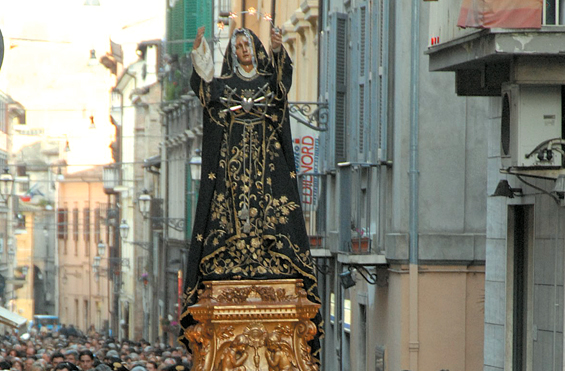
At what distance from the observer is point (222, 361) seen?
42.0ft

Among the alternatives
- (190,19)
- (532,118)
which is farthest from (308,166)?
(190,19)

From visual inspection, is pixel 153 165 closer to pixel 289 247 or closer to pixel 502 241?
pixel 502 241

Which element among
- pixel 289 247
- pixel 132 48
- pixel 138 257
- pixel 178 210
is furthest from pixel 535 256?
pixel 132 48

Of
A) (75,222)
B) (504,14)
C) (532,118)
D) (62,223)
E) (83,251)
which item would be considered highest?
(504,14)

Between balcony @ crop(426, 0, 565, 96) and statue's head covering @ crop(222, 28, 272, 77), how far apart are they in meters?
3.75

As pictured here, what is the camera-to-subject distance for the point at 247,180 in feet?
42.8

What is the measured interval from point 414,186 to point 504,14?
7836mm

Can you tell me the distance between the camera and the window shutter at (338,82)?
29.2 metres

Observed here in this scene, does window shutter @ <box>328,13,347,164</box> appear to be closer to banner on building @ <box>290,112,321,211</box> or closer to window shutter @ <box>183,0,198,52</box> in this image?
banner on building @ <box>290,112,321,211</box>

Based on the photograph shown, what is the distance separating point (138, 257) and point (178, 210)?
14.9 metres

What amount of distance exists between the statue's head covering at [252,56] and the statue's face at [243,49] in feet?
0.07

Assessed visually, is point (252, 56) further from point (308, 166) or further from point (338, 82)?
point (308, 166)

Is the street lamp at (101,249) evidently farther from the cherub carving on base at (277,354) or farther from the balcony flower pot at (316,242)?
the cherub carving on base at (277,354)

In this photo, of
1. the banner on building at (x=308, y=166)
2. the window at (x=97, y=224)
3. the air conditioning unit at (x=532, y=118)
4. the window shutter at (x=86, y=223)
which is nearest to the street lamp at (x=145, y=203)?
the window at (x=97, y=224)
